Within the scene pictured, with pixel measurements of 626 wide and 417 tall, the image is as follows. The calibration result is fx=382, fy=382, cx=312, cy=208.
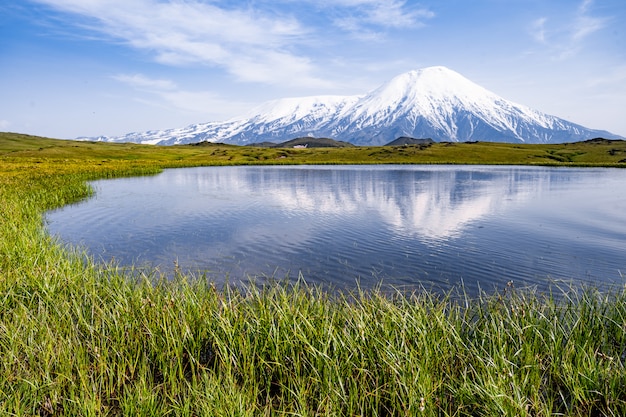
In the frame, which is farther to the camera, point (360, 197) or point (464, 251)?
point (360, 197)

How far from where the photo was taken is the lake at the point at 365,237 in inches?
706

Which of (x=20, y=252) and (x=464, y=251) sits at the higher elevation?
(x=20, y=252)

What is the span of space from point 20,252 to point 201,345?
10731 millimetres

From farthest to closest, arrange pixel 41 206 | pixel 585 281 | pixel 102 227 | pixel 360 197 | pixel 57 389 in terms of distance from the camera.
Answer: pixel 360 197
pixel 41 206
pixel 102 227
pixel 585 281
pixel 57 389

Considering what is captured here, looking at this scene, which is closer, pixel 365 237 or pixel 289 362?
pixel 289 362

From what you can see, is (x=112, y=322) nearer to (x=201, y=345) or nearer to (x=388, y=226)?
(x=201, y=345)

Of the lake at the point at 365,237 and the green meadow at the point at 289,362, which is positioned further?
the lake at the point at 365,237

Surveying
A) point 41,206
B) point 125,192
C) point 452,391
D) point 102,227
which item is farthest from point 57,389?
point 125,192

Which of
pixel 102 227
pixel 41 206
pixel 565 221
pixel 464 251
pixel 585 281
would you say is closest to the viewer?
pixel 585 281

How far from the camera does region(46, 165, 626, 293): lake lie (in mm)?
17938

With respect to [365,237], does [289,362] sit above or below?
above

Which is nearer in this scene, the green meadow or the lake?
the green meadow

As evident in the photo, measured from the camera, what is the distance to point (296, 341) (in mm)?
8250

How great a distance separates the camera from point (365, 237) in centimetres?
2564
